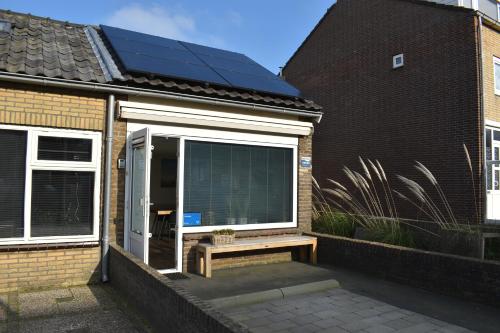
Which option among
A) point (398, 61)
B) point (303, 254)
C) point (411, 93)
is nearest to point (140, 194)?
point (303, 254)

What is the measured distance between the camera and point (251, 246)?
306 inches

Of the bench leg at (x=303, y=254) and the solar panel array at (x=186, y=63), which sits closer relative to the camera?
the solar panel array at (x=186, y=63)

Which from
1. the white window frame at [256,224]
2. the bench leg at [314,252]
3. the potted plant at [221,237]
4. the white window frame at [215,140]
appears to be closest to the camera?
the white window frame at [215,140]

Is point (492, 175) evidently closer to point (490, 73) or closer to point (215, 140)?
point (490, 73)

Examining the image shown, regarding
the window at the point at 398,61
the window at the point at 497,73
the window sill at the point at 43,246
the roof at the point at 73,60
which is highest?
the window at the point at 398,61

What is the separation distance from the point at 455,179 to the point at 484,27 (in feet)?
16.9

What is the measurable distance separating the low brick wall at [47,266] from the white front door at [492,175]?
11.1m

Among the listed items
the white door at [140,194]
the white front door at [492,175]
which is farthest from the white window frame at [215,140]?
the white front door at [492,175]

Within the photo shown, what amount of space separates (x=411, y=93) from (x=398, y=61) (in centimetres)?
151

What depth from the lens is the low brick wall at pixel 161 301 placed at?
3533mm

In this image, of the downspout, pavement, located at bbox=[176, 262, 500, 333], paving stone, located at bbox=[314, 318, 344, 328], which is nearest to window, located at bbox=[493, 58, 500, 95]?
the downspout

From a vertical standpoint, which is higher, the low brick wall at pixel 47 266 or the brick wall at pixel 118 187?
the brick wall at pixel 118 187

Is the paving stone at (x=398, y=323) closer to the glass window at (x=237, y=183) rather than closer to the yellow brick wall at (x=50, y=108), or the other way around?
the glass window at (x=237, y=183)

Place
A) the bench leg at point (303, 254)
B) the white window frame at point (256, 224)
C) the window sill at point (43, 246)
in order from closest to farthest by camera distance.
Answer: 1. the window sill at point (43, 246)
2. the white window frame at point (256, 224)
3. the bench leg at point (303, 254)
